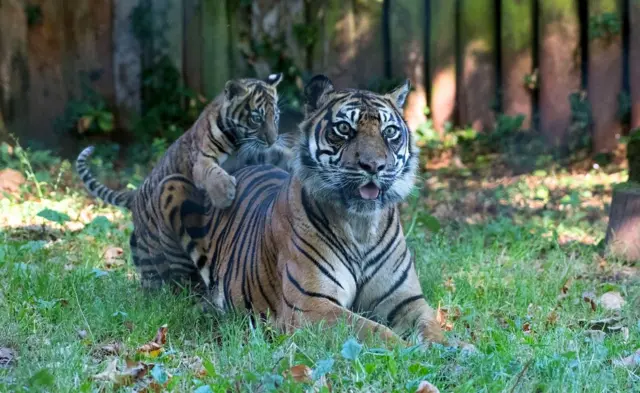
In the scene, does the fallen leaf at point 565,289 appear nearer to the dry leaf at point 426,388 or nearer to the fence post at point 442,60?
the dry leaf at point 426,388

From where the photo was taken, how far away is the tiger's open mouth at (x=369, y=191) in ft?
15.9

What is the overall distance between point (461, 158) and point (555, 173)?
1.09 meters

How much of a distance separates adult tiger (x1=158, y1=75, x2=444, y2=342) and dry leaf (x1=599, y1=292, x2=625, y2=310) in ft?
3.89

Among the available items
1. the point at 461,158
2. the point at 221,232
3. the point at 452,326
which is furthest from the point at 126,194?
the point at 461,158

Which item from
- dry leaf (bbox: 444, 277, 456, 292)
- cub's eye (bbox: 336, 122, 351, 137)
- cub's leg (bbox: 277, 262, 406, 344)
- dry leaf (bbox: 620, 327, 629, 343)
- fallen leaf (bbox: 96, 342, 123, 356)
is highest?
cub's eye (bbox: 336, 122, 351, 137)

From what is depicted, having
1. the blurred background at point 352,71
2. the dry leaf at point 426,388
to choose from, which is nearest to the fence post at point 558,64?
the blurred background at point 352,71

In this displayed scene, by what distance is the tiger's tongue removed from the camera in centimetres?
484

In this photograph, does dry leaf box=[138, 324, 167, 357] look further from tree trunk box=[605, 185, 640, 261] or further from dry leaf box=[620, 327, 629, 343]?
tree trunk box=[605, 185, 640, 261]

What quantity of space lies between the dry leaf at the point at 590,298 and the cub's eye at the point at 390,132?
1530 millimetres

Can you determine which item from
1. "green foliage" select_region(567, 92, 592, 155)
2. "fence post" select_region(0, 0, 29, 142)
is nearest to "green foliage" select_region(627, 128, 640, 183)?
"green foliage" select_region(567, 92, 592, 155)

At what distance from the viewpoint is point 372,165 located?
477 centimetres

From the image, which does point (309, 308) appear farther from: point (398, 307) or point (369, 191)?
point (369, 191)

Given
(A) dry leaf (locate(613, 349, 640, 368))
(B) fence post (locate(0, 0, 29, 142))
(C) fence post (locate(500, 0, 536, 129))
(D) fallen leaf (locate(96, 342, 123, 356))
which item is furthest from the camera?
(B) fence post (locate(0, 0, 29, 142))

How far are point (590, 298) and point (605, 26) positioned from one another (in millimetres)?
4767
